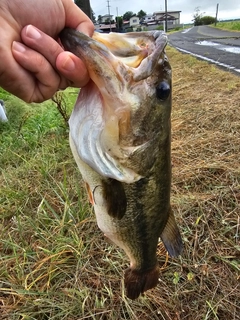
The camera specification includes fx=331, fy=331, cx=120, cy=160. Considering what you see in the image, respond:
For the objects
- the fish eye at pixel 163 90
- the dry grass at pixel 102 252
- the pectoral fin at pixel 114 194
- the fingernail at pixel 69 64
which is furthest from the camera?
the dry grass at pixel 102 252

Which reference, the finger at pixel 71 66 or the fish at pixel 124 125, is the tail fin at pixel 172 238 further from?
the finger at pixel 71 66

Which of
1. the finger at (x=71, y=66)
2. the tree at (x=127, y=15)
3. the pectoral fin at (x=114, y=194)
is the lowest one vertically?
the tree at (x=127, y=15)

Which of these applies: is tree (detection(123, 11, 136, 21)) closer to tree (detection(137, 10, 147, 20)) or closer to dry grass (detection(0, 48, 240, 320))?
tree (detection(137, 10, 147, 20))

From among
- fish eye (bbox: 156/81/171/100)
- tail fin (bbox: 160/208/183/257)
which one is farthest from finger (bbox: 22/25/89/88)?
tail fin (bbox: 160/208/183/257)

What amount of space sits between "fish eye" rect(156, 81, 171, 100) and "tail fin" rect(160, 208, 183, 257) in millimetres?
698

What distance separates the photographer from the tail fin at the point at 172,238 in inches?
70.0

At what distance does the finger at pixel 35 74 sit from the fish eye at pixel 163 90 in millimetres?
402

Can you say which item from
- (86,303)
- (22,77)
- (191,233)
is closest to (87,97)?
(22,77)

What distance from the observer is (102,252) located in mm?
2590

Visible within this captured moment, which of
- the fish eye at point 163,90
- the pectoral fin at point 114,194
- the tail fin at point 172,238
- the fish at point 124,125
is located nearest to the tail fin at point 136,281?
the tail fin at point 172,238

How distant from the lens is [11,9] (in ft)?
4.14

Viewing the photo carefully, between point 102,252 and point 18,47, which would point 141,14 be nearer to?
point 102,252

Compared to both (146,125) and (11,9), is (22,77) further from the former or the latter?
(146,125)

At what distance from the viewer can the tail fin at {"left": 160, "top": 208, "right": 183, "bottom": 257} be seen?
1778mm
